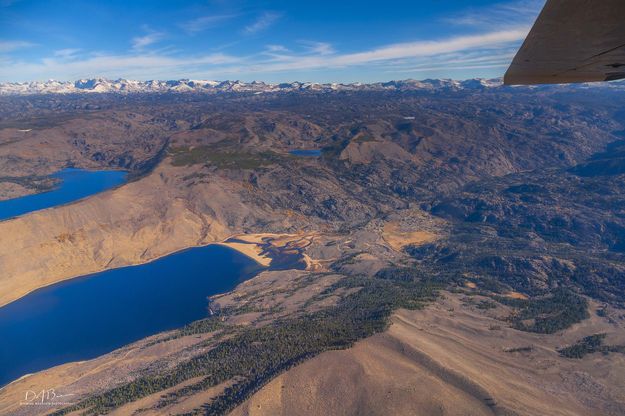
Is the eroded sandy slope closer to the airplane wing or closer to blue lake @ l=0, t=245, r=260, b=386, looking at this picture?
blue lake @ l=0, t=245, r=260, b=386

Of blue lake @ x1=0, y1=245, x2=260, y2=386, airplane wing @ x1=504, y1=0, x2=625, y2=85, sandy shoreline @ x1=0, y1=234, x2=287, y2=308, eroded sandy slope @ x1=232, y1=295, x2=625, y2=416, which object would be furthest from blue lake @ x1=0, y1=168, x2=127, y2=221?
airplane wing @ x1=504, y1=0, x2=625, y2=85

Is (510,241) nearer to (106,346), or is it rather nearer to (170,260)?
(170,260)

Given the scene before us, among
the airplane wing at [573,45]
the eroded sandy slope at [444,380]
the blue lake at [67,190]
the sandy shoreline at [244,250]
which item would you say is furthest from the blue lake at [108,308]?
the airplane wing at [573,45]

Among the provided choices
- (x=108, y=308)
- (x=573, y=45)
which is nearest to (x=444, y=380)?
(x=573, y=45)

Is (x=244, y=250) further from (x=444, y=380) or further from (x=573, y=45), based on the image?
(x=573, y=45)

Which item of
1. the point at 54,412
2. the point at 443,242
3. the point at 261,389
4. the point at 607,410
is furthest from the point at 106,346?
the point at 443,242
